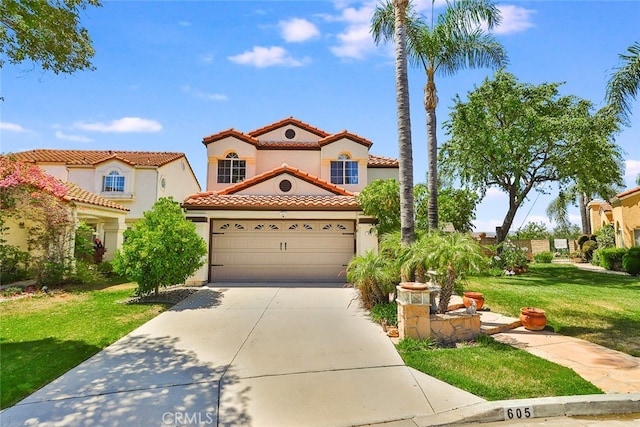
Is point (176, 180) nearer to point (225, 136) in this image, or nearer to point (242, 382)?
point (225, 136)

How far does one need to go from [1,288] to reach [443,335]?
14.9m

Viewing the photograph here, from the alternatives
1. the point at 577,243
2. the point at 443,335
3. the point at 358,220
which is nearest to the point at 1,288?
the point at 358,220

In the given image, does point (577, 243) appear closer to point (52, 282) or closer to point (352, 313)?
point (352, 313)

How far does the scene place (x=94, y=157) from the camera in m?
22.8

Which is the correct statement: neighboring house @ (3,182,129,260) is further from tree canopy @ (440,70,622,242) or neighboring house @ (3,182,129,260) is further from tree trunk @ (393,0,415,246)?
tree canopy @ (440,70,622,242)

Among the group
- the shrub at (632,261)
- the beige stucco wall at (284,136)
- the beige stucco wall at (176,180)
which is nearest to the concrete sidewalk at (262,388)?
the beige stucco wall at (284,136)

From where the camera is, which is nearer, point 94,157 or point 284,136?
point 284,136

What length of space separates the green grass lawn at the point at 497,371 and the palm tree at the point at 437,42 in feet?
18.9

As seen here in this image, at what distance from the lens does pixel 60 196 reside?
41.3 ft

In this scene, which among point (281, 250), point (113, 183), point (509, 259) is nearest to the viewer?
point (281, 250)

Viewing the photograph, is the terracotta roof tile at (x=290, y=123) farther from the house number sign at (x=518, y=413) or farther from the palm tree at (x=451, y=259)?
the house number sign at (x=518, y=413)

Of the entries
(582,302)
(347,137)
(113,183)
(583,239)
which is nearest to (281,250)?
(347,137)

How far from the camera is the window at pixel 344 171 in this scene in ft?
61.0

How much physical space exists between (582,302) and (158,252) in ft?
43.2
